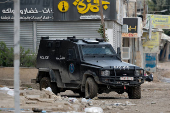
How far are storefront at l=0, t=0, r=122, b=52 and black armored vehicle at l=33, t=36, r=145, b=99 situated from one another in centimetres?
784

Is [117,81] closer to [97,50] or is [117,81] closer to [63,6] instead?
[97,50]

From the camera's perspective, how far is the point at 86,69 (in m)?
13.6

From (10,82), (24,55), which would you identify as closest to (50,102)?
(10,82)

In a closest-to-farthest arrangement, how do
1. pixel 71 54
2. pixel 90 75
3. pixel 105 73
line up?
→ pixel 105 73, pixel 90 75, pixel 71 54

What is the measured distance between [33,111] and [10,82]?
32.8ft

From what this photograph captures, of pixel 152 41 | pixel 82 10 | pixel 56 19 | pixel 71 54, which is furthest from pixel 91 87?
pixel 152 41

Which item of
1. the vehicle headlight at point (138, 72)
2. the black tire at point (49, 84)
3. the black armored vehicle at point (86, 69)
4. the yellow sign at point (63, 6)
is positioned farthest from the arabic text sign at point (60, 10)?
the vehicle headlight at point (138, 72)

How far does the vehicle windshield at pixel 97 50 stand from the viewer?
14320mm

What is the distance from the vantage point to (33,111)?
30.1ft

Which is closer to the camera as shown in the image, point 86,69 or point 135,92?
point 86,69

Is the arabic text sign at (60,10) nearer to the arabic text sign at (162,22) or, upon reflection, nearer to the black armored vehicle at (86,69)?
the black armored vehicle at (86,69)

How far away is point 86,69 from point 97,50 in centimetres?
121

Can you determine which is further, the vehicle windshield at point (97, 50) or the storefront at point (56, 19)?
the storefront at point (56, 19)

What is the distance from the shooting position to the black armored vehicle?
43.2 ft
